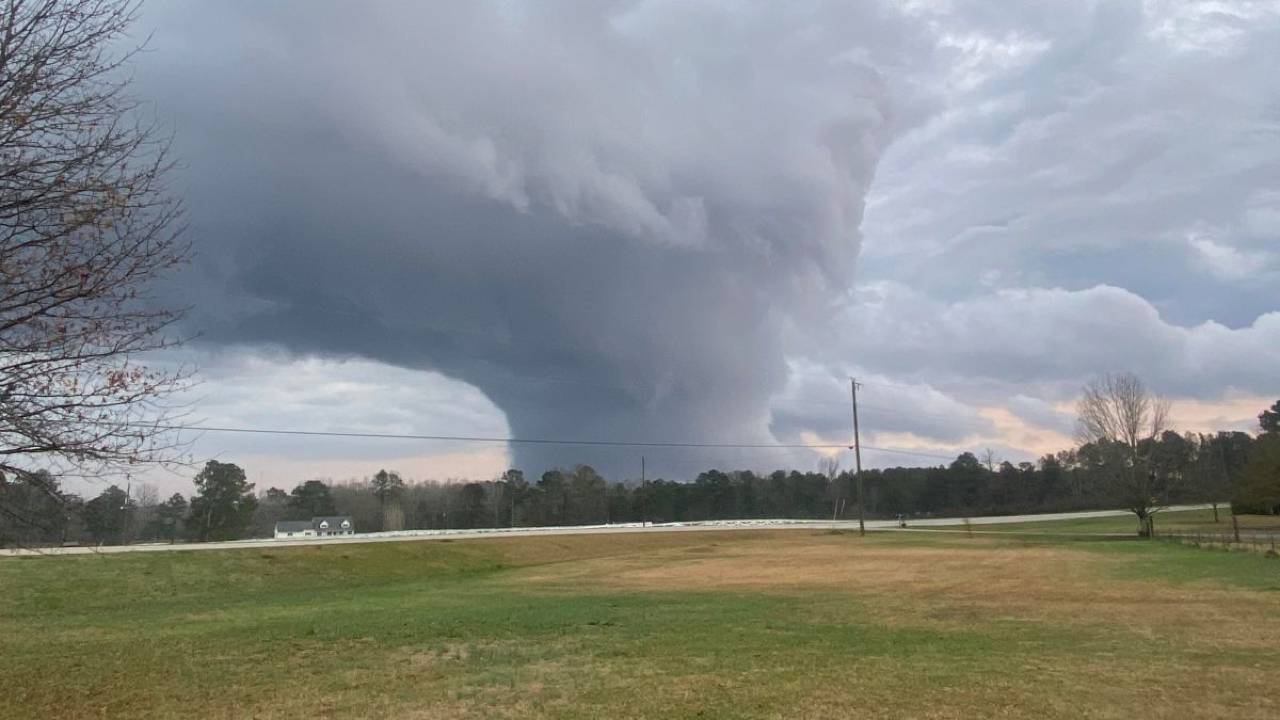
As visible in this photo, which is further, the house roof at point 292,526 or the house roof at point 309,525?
the house roof at point 309,525

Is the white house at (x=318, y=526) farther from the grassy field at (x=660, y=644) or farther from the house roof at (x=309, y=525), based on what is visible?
the grassy field at (x=660, y=644)

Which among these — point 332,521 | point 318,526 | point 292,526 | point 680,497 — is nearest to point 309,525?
point 318,526

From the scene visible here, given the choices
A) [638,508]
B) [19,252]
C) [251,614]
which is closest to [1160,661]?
[19,252]

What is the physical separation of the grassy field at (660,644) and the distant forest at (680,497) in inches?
2692

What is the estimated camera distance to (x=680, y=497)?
158875mm

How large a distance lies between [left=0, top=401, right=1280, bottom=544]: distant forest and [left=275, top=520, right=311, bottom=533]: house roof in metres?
2.64

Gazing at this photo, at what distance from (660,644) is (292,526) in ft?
395

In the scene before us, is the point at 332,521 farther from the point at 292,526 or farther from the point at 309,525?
the point at 292,526

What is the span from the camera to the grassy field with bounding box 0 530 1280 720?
444 inches

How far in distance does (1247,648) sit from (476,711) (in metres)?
13.5

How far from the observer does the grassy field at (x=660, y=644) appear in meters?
11.3

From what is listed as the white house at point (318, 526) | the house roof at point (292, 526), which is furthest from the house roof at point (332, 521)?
the house roof at point (292, 526)

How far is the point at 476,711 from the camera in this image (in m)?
10.9

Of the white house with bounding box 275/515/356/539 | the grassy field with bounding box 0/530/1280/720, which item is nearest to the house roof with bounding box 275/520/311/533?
the white house with bounding box 275/515/356/539
